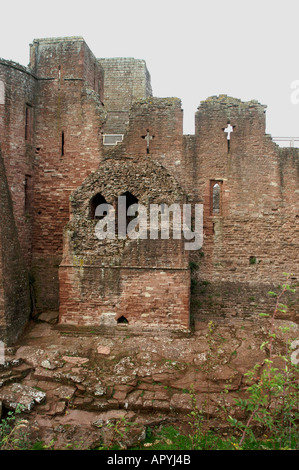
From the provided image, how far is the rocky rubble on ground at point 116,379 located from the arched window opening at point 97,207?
10.5 feet

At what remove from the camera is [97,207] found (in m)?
9.88

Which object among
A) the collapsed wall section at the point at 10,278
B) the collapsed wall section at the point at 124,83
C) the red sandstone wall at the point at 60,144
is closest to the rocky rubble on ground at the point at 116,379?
the collapsed wall section at the point at 10,278

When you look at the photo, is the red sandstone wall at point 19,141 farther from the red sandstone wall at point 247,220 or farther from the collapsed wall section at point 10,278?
the red sandstone wall at point 247,220

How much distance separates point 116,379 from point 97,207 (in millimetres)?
4685

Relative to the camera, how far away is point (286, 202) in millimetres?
10508

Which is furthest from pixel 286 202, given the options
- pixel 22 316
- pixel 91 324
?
pixel 22 316

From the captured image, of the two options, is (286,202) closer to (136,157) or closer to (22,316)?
(136,157)

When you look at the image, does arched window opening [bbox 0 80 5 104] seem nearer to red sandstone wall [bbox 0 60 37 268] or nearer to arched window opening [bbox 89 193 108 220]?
red sandstone wall [bbox 0 60 37 268]

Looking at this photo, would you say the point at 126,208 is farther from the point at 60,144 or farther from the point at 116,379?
the point at 116,379

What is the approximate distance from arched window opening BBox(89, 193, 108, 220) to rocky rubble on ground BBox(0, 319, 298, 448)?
3.20 metres

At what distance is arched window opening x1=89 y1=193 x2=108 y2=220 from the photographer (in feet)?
31.7

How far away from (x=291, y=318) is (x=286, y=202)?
11.4 feet

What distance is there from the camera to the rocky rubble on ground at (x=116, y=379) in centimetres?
630

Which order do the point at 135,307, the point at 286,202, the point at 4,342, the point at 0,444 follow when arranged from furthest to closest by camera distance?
1. the point at 286,202
2. the point at 135,307
3. the point at 4,342
4. the point at 0,444
